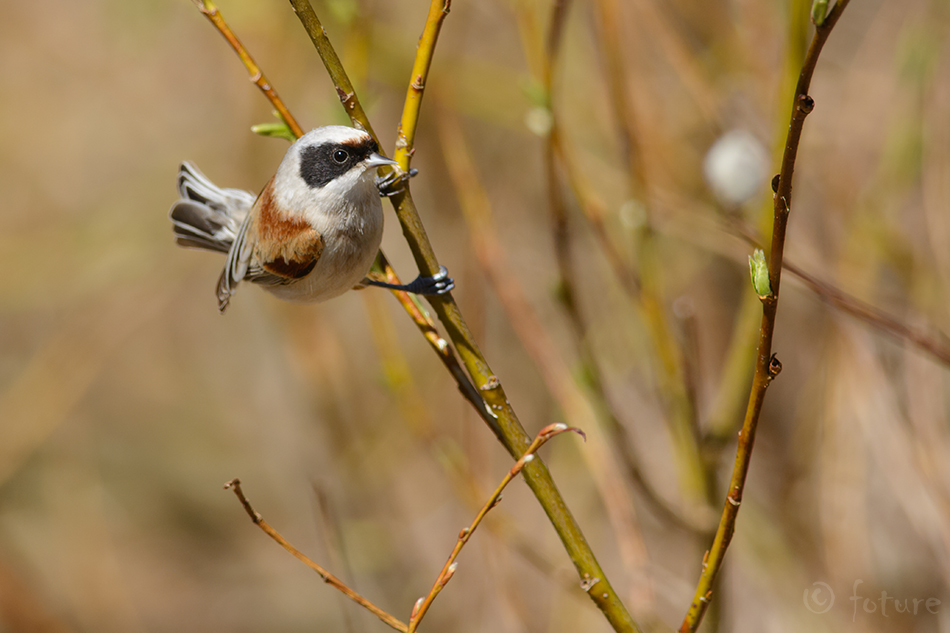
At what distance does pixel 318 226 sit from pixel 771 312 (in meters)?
1.44

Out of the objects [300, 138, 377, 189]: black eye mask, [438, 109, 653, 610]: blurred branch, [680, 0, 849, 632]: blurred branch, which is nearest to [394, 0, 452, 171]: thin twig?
[300, 138, 377, 189]: black eye mask

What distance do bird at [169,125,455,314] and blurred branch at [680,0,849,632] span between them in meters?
0.72

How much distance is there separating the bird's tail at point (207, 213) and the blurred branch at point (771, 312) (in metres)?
2.16

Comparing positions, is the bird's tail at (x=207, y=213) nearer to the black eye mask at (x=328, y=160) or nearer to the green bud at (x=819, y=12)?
the black eye mask at (x=328, y=160)

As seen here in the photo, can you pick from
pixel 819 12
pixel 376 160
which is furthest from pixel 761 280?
pixel 376 160

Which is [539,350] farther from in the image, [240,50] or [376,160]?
[240,50]

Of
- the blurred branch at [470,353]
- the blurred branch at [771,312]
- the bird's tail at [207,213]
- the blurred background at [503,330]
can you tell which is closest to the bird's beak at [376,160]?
the blurred branch at [470,353]

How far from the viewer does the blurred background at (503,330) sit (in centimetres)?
286

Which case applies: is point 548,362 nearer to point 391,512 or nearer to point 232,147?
point 391,512

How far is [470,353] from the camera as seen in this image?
5.46ft

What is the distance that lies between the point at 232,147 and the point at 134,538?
3.87 m

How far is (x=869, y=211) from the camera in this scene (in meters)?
3.52

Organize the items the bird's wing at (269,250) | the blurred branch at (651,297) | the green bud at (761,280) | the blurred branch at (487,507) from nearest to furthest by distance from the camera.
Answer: the green bud at (761,280) < the blurred branch at (487,507) < the bird's wing at (269,250) < the blurred branch at (651,297)

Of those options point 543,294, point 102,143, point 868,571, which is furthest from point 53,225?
point 868,571
